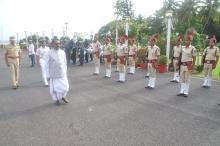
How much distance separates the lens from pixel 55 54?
10.3 meters

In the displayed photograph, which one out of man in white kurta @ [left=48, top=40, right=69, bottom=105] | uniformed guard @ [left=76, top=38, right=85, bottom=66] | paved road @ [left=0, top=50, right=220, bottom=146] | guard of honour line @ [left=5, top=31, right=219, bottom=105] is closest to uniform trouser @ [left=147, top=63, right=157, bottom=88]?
guard of honour line @ [left=5, top=31, right=219, bottom=105]

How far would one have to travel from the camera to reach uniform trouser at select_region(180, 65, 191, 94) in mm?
11633

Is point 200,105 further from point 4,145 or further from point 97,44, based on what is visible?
point 97,44

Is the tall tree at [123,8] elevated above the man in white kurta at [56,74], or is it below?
above

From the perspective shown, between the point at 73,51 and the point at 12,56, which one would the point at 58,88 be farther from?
the point at 73,51

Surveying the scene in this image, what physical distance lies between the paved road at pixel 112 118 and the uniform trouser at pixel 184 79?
339 mm

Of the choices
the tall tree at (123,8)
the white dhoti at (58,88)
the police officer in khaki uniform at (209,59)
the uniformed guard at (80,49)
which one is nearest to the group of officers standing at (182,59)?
the police officer in khaki uniform at (209,59)

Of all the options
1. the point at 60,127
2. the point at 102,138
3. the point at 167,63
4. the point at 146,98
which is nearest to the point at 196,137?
the point at 102,138

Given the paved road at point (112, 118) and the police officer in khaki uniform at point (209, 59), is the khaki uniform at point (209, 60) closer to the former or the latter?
the police officer in khaki uniform at point (209, 59)

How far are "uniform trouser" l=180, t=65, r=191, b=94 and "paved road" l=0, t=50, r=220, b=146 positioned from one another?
0.34m

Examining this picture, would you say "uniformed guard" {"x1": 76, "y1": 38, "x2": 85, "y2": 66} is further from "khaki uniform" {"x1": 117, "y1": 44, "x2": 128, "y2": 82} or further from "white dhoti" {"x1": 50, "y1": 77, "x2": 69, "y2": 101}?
"white dhoti" {"x1": 50, "y1": 77, "x2": 69, "y2": 101}

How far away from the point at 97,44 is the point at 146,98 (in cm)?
925

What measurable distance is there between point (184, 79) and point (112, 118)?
4236 mm

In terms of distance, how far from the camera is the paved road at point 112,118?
267 inches
